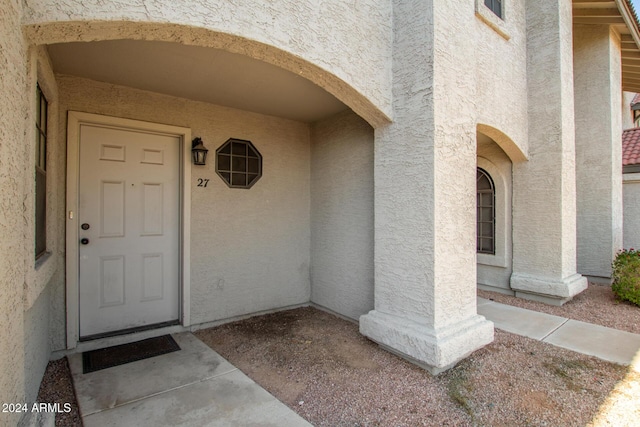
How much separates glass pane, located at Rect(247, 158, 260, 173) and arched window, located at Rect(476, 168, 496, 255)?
4.12m

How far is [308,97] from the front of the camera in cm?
430

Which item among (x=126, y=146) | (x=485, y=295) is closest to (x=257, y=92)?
(x=126, y=146)

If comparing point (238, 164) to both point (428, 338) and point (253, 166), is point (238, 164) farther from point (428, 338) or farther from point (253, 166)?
point (428, 338)

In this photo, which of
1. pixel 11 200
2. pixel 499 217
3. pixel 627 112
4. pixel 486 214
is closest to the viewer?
pixel 11 200

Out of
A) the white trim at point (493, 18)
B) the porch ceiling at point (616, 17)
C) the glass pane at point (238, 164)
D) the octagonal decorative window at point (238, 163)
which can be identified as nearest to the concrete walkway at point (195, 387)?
the octagonal decorative window at point (238, 163)

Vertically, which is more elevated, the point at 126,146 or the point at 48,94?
the point at 48,94

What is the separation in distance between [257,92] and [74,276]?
3.00 meters

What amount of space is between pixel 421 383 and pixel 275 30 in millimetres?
3313

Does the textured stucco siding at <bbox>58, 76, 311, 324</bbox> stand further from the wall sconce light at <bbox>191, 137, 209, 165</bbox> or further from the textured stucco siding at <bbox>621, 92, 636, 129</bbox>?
the textured stucco siding at <bbox>621, 92, 636, 129</bbox>

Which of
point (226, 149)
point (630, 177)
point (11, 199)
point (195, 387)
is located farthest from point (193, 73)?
point (630, 177)

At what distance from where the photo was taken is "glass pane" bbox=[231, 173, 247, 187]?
473 cm

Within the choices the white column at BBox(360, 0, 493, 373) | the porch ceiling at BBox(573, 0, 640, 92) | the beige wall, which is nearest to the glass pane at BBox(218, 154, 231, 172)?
the white column at BBox(360, 0, 493, 373)

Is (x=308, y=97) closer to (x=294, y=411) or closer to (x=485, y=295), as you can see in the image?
(x=294, y=411)

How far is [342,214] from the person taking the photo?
482 cm
